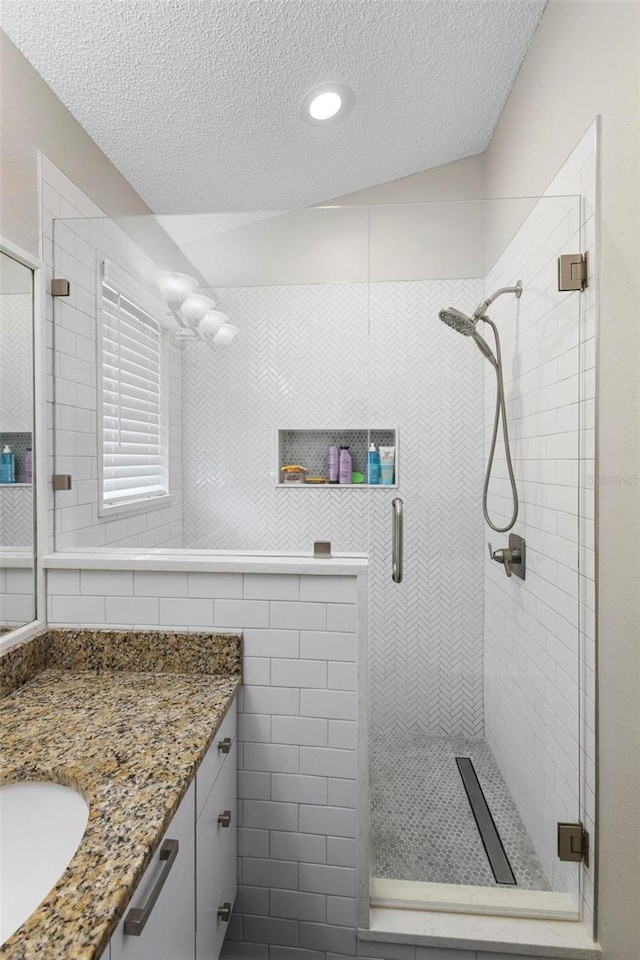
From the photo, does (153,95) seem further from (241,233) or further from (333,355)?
(333,355)

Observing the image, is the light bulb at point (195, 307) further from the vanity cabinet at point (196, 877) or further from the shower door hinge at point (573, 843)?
the shower door hinge at point (573, 843)

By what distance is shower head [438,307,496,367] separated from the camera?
1.44 metres

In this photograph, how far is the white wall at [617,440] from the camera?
3.55 ft

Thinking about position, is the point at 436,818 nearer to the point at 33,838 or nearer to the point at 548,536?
the point at 548,536

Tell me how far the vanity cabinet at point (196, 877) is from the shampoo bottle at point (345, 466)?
27.7 inches

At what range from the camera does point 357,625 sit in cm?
130

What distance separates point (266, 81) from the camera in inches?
63.9

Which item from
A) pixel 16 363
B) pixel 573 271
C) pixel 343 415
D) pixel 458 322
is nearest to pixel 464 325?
pixel 458 322

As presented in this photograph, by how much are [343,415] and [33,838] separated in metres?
1.17

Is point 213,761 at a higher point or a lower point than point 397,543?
lower

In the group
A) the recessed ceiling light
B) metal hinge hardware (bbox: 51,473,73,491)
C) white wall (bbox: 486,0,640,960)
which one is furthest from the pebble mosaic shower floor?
the recessed ceiling light

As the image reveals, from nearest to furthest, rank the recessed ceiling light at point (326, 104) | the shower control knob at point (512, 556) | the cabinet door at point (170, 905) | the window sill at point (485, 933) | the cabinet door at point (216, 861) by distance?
the cabinet door at point (170, 905) → the cabinet door at point (216, 861) → the window sill at point (485, 933) → the shower control knob at point (512, 556) → the recessed ceiling light at point (326, 104)

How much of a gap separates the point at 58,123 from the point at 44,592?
1447mm

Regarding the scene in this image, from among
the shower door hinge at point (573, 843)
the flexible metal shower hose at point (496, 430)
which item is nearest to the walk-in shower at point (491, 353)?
the flexible metal shower hose at point (496, 430)
